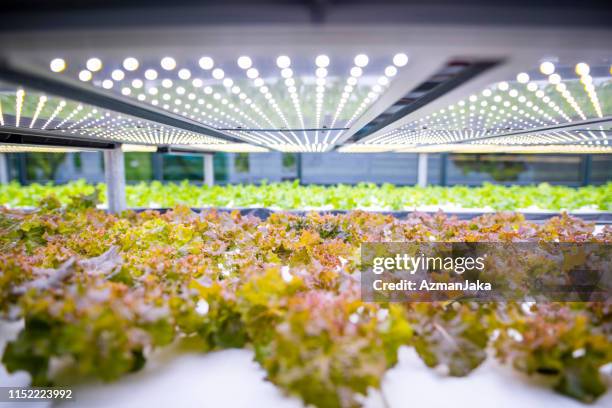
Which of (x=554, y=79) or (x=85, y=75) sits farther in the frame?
(x=554, y=79)

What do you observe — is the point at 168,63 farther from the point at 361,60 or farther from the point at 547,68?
the point at 547,68

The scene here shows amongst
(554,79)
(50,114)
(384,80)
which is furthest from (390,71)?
(50,114)

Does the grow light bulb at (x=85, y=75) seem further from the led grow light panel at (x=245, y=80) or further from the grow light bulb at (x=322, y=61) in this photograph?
the grow light bulb at (x=322, y=61)

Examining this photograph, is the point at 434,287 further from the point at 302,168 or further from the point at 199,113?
the point at 302,168

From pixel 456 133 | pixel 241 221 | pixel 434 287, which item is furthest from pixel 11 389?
pixel 456 133

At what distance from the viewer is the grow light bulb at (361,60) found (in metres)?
1.32

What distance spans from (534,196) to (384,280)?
5497 mm

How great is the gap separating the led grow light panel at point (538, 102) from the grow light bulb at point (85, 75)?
1698 mm

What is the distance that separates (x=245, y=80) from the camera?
1660 millimetres

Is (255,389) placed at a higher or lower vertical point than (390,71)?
lower

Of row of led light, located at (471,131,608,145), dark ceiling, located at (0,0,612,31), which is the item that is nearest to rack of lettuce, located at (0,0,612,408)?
dark ceiling, located at (0,0,612,31)

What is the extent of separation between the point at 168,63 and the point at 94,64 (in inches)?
10.5

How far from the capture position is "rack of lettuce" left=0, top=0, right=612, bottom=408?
0.90 metres

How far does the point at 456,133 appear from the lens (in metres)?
3.41
